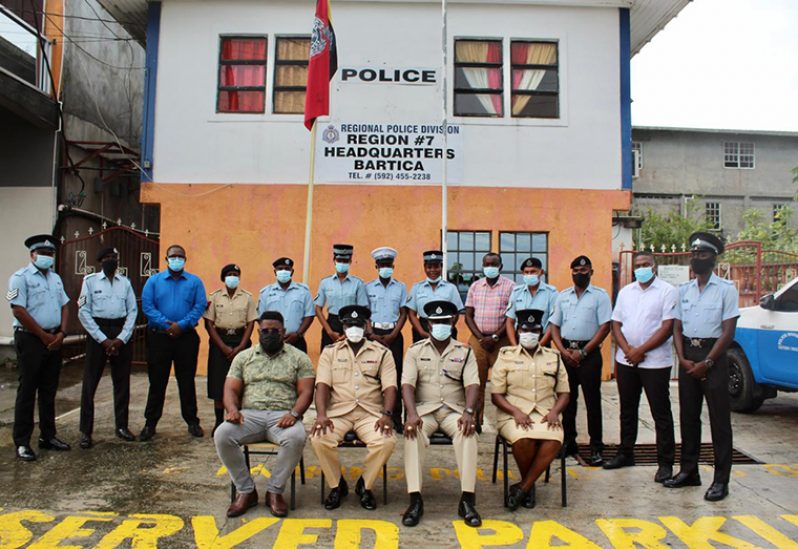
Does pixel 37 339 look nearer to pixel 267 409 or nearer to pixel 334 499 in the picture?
pixel 267 409

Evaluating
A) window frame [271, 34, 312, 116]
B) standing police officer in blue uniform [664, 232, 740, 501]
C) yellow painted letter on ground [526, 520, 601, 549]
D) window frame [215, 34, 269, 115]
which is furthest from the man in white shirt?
window frame [215, 34, 269, 115]

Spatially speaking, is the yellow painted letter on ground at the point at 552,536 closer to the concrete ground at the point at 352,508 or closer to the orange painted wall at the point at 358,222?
the concrete ground at the point at 352,508

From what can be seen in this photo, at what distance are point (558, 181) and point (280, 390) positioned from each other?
6.28m

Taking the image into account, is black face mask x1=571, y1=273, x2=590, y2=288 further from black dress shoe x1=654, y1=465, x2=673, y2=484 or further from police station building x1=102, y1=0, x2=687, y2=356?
police station building x1=102, y1=0, x2=687, y2=356

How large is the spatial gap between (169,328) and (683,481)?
192 inches

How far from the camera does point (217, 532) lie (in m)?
4.12

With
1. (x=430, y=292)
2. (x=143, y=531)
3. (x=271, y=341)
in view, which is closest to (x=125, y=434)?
(x=143, y=531)

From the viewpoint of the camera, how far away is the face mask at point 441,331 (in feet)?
16.2

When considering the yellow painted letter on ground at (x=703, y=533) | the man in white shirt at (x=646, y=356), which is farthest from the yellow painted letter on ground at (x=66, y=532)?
the man in white shirt at (x=646, y=356)

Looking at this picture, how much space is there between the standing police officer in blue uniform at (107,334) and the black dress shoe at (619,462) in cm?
455

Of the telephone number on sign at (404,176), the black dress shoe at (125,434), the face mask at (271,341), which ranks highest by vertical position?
the telephone number on sign at (404,176)

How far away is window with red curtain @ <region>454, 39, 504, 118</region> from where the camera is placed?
971 cm

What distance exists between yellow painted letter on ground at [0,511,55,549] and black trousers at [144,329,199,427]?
196 cm

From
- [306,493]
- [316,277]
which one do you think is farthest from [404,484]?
[316,277]
